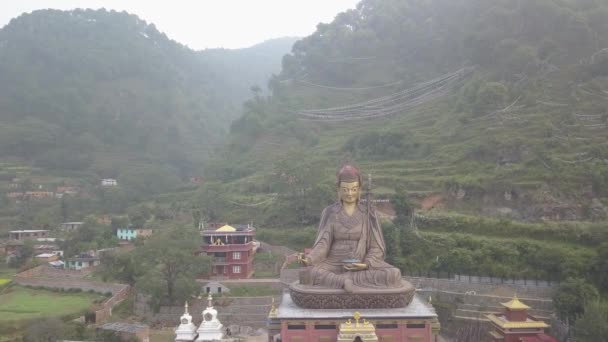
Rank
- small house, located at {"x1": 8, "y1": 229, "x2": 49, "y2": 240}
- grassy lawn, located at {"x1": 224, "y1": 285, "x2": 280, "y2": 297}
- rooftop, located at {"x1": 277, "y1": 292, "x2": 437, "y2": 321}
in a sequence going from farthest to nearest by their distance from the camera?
small house, located at {"x1": 8, "y1": 229, "x2": 49, "y2": 240} → grassy lawn, located at {"x1": 224, "y1": 285, "x2": 280, "y2": 297} → rooftop, located at {"x1": 277, "y1": 292, "x2": 437, "y2": 321}

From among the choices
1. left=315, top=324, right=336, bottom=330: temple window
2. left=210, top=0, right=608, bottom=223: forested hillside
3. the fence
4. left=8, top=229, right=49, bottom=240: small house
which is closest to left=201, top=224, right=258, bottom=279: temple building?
left=210, top=0, right=608, bottom=223: forested hillside

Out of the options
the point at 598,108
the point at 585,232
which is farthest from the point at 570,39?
the point at 585,232

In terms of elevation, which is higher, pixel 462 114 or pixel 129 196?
pixel 462 114

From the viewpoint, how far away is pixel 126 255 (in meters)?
27.6

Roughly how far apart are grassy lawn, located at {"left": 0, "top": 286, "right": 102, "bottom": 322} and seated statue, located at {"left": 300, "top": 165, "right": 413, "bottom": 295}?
1525cm

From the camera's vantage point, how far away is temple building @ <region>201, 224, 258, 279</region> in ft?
89.9

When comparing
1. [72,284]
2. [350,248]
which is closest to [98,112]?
[72,284]

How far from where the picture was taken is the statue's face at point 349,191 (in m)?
15.0

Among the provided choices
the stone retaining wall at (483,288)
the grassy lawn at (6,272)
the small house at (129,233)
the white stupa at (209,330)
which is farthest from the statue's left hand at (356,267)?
the small house at (129,233)

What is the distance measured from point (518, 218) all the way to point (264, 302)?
44.5 ft

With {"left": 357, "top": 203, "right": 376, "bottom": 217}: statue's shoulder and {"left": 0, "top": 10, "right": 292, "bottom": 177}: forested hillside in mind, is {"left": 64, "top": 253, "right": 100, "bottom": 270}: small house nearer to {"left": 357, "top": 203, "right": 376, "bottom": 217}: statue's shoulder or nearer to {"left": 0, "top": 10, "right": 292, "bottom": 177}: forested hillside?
{"left": 357, "top": 203, "right": 376, "bottom": 217}: statue's shoulder

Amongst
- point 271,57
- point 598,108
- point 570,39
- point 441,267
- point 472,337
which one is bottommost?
point 472,337

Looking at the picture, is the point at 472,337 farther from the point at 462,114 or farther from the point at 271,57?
the point at 271,57

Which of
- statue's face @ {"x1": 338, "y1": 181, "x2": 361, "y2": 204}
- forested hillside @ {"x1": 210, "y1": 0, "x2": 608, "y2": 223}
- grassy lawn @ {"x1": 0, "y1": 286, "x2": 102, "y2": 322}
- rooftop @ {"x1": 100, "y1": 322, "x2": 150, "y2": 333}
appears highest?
forested hillside @ {"x1": 210, "y1": 0, "x2": 608, "y2": 223}
